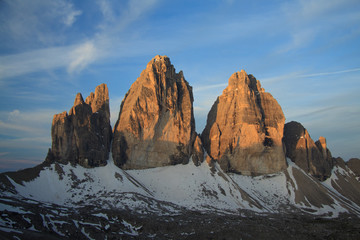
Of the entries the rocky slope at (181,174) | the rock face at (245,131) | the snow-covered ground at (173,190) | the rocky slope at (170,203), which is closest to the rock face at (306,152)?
the rocky slope at (181,174)

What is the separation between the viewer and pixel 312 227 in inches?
2276

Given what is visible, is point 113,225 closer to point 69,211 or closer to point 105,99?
point 69,211

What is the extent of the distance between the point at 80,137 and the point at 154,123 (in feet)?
64.0

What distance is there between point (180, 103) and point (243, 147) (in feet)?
73.0

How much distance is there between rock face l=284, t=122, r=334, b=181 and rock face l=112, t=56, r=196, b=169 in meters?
34.0

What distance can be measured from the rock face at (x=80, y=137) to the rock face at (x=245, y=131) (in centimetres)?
3321

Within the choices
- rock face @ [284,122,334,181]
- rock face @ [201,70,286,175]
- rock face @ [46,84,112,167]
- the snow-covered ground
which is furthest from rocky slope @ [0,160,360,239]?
rock face @ [284,122,334,181]

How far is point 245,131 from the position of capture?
96.8 m

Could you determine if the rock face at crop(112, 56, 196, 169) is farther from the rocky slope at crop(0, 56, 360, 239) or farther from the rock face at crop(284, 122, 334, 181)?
the rock face at crop(284, 122, 334, 181)

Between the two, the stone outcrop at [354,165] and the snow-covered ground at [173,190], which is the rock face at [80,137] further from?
the stone outcrop at [354,165]

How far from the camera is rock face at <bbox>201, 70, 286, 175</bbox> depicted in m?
95.6

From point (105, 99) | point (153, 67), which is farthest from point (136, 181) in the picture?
point (153, 67)

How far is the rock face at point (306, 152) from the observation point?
103 metres

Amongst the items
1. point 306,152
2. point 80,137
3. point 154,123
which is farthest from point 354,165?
point 80,137
